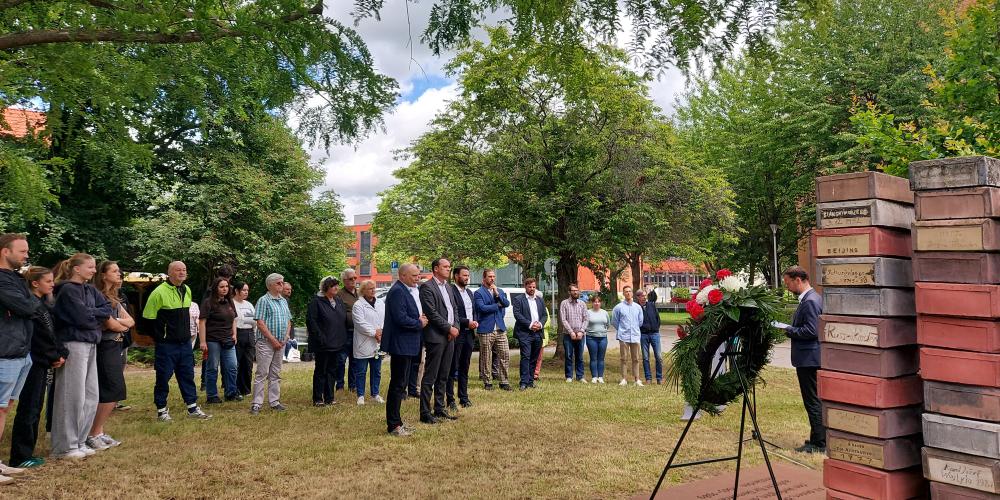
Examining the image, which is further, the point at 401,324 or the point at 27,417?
the point at 401,324

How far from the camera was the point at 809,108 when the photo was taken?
25047 mm

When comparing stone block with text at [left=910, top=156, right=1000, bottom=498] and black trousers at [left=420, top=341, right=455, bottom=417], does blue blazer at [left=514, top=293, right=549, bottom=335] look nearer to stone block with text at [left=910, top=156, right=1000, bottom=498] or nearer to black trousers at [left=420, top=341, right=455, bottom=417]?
black trousers at [left=420, top=341, right=455, bottom=417]

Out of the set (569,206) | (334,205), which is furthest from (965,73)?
(334,205)

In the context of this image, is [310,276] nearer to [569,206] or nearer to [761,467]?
[569,206]

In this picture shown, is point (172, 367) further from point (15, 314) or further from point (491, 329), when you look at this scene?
point (491, 329)

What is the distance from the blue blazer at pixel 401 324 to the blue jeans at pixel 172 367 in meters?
2.59

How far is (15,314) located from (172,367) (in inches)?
115

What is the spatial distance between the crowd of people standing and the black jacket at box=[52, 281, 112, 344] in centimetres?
1

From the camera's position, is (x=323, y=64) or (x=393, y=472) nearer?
(x=323, y=64)

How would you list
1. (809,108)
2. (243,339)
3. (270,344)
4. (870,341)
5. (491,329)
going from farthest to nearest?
(809,108) → (491,329) → (243,339) → (270,344) → (870,341)

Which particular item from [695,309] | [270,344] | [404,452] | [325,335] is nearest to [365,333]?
[325,335]

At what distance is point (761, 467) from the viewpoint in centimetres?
603

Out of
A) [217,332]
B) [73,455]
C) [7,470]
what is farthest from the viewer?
[217,332]

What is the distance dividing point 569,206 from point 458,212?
2598 millimetres
